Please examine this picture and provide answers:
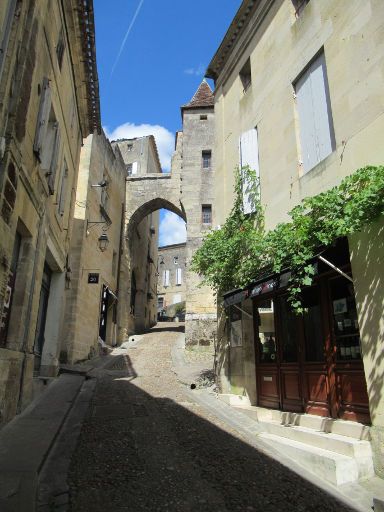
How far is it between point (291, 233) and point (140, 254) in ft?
62.3

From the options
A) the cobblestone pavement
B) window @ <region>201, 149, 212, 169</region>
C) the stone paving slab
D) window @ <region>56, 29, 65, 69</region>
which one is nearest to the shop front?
the cobblestone pavement

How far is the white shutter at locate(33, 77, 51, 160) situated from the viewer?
5.79 m

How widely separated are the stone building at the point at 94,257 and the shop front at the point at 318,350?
7068 millimetres

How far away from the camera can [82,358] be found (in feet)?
41.3

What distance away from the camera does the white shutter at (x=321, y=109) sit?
588cm

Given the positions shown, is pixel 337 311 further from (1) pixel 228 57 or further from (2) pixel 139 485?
(1) pixel 228 57

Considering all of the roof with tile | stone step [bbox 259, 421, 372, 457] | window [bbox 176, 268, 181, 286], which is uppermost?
the roof with tile

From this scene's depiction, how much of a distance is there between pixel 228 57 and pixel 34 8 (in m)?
5.79

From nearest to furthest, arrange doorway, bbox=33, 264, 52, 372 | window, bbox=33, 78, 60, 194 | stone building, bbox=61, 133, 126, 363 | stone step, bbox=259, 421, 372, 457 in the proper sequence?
stone step, bbox=259, 421, 372, 457
window, bbox=33, 78, 60, 194
doorway, bbox=33, 264, 52, 372
stone building, bbox=61, 133, 126, 363

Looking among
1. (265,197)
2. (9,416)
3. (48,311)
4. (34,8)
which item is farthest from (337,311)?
(48,311)

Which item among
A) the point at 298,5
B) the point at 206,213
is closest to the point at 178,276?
the point at 206,213

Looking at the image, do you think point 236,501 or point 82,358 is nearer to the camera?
point 236,501

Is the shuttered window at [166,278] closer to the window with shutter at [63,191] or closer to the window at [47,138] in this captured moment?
the window with shutter at [63,191]

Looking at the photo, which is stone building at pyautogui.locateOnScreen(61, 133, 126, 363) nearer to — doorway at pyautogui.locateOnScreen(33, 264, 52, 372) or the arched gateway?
the arched gateway
